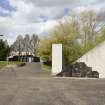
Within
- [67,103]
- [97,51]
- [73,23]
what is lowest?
[67,103]

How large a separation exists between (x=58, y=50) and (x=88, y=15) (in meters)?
23.1

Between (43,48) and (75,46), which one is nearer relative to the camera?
(75,46)

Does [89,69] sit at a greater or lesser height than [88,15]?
lesser

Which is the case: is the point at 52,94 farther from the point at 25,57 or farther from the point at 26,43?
the point at 26,43

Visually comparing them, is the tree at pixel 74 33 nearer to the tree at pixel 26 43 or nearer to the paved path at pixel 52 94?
the paved path at pixel 52 94

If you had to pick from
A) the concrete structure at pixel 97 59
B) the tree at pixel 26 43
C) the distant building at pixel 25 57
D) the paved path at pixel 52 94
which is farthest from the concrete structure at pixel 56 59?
the tree at pixel 26 43

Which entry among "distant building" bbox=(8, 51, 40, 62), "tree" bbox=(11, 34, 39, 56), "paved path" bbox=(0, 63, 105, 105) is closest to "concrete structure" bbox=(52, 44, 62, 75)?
"paved path" bbox=(0, 63, 105, 105)

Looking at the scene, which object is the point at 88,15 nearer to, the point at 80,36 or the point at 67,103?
the point at 80,36

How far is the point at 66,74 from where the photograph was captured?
35.9m

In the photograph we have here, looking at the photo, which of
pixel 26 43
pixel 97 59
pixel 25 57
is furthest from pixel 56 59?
pixel 26 43

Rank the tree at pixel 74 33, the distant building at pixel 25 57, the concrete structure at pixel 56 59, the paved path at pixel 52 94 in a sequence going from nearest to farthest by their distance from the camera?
the paved path at pixel 52 94 → the concrete structure at pixel 56 59 → the tree at pixel 74 33 → the distant building at pixel 25 57

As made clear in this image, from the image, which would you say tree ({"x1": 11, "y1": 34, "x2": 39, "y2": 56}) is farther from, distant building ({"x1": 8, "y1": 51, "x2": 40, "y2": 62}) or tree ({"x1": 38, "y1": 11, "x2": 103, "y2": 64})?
tree ({"x1": 38, "y1": 11, "x2": 103, "y2": 64})

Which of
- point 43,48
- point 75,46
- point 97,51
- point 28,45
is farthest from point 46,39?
point 28,45

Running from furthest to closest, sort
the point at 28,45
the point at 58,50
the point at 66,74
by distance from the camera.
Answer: the point at 28,45 → the point at 58,50 → the point at 66,74
